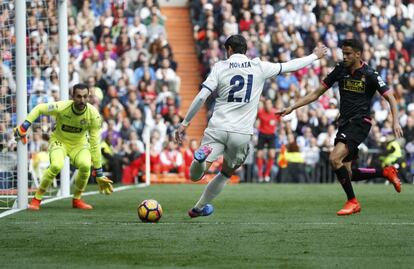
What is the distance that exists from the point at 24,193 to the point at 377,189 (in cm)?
817

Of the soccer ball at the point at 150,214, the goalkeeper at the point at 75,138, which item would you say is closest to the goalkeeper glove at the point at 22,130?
the goalkeeper at the point at 75,138

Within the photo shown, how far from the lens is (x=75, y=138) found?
15.8 metres

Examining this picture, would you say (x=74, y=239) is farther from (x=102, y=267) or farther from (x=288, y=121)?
(x=288, y=121)

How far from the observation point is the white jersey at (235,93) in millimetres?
12422

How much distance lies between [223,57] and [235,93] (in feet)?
55.9

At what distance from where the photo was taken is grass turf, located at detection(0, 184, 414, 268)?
934 centimetres

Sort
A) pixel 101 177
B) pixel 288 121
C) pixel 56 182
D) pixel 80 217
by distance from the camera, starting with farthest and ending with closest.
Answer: pixel 288 121 < pixel 56 182 < pixel 101 177 < pixel 80 217

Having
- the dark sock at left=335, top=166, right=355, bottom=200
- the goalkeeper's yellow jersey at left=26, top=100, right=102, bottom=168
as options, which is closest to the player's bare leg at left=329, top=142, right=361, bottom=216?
the dark sock at left=335, top=166, right=355, bottom=200

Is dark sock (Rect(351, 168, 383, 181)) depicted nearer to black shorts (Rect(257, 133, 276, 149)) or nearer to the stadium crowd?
the stadium crowd

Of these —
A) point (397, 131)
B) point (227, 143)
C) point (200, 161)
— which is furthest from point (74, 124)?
point (397, 131)

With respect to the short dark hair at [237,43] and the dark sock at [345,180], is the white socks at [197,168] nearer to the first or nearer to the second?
the short dark hair at [237,43]

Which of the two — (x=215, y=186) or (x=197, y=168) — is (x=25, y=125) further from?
(x=197, y=168)

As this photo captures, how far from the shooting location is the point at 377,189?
21500 millimetres

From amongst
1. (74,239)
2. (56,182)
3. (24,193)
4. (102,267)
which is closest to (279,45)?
(56,182)
